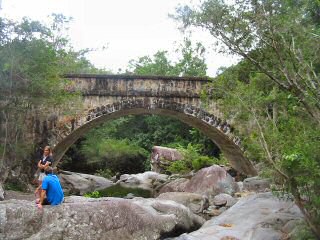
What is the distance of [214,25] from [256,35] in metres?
0.75

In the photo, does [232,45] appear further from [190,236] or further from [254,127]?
[190,236]

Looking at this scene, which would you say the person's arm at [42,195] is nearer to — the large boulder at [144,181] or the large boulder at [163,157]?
the large boulder at [144,181]

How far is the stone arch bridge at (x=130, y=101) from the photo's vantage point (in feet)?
51.2


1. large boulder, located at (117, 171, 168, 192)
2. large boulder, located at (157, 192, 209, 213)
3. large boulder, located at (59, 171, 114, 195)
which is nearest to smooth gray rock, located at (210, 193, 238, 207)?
large boulder, located at (157, 192, 209, 213)

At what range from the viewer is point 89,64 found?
37.5 metres

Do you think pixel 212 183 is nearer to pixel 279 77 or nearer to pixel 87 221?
pixel 279 77

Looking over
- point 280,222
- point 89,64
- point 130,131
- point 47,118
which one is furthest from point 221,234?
point 89,64

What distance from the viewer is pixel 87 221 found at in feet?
23.6

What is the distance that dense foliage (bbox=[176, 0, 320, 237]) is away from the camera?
6836mm

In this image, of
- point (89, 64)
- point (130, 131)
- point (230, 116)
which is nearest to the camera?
point (230, 116)

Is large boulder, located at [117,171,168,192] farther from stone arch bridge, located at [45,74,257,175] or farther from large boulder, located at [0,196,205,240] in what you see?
large boulder, located at [0,196,205,240]

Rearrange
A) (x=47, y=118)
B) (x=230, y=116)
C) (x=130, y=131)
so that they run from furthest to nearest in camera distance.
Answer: (x=130, y=131), (x=47, y=118), (x=230, y=116)

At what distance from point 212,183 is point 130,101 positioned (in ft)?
13.4

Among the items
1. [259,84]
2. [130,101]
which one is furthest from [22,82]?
[259,84]
